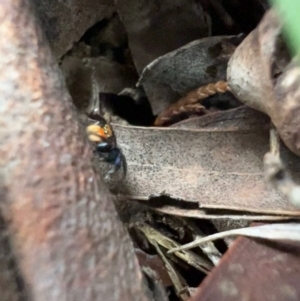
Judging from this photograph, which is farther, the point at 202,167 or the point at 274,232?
the point at 202,167

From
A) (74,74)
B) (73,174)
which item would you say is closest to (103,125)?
(74,74)

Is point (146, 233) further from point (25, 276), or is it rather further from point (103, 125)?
point (25, 276)

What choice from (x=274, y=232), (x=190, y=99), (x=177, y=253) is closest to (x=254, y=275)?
(x=274, y=232)

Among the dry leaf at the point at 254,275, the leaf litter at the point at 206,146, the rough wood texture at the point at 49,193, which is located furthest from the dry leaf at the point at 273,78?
the rough wood texture at the point at 49,193

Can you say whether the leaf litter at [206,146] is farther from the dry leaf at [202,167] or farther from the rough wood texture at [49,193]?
the rough wood texture at [49,193]

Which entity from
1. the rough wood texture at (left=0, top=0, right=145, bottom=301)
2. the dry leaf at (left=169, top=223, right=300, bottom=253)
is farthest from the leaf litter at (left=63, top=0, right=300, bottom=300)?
the rough wood texture at (left=0, top=0, right=145, bottom=301)

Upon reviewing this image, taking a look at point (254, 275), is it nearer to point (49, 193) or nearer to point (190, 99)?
point (49, 193)
